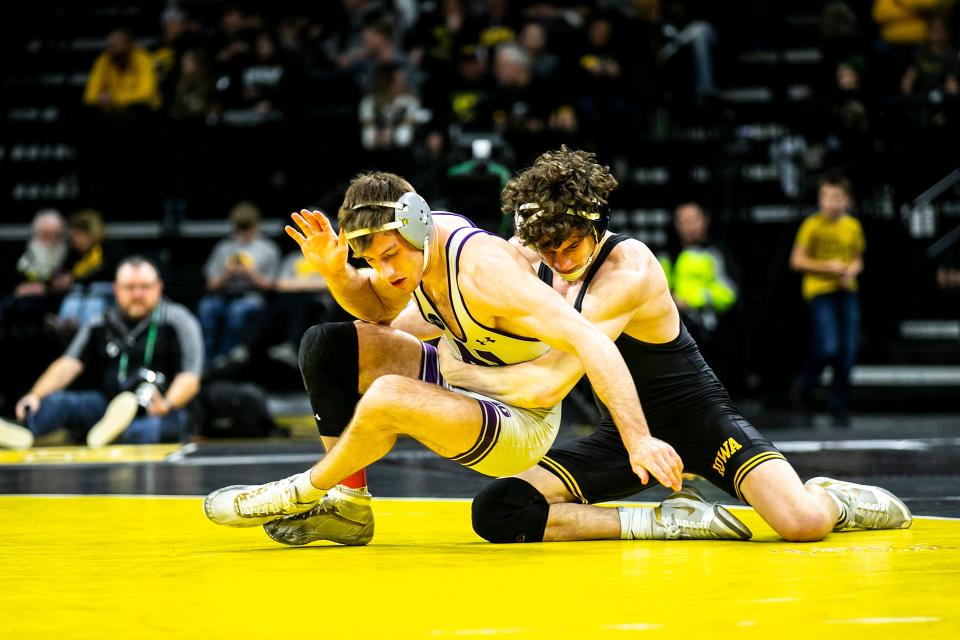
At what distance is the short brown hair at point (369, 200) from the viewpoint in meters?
4.06

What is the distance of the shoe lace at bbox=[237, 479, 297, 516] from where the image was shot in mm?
4129

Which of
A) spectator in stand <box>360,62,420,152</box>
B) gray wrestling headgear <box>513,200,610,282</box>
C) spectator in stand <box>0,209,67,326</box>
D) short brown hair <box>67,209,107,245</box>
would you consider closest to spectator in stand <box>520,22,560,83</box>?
spectator in stand <box>360,62,420,152</box>

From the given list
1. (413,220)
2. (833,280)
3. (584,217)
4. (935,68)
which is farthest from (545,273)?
(935,68)

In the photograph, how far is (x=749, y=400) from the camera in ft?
35.0

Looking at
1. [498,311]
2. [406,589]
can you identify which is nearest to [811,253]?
[498,311]

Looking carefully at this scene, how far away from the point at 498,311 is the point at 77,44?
37.6 feet

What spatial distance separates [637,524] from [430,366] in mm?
832

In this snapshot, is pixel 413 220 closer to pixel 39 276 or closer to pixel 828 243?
pixel 828 243

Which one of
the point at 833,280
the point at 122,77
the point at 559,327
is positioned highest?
the point at 122,77

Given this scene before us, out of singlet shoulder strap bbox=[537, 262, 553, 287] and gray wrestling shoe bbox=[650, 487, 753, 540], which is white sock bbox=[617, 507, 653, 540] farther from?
singlet shoulder strap bbox=[537, 262, 553, 287]

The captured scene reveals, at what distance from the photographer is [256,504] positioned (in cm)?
416

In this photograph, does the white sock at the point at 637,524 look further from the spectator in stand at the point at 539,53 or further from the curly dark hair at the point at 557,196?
the spectator in stand at the point at 539,53

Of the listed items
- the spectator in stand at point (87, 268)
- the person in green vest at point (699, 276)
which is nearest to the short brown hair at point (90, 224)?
the spectator in stand at point (87, 268)

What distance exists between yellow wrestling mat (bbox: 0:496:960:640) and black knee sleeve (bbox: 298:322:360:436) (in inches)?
16.1
